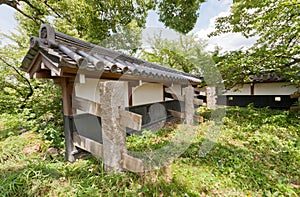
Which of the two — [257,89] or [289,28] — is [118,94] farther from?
[257,89]

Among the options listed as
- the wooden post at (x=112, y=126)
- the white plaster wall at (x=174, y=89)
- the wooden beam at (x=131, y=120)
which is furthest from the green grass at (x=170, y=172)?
the white plaster wall at (x=174, y=89)

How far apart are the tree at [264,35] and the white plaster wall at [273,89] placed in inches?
157

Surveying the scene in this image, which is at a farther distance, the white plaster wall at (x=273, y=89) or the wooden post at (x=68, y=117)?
the white plaster wall at (x=273, y=89)

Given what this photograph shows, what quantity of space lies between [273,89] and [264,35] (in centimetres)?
630

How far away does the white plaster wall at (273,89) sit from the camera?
9867mm

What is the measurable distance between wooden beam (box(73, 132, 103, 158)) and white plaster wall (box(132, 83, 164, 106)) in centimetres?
244

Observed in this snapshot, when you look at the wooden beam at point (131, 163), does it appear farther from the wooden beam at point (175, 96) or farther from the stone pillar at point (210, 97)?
the stone pillar at point (210, 97)

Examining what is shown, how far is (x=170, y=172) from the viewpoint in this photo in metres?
3.10

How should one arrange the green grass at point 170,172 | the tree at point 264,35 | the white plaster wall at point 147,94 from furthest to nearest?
the white plaster wall at point 147,94, the tree at point 264,35, the green grass at point 170,172

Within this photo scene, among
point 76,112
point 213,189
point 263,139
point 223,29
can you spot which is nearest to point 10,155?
point 76,112

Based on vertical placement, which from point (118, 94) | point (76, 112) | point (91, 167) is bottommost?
point (91, 167)

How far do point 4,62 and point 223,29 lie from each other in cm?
973

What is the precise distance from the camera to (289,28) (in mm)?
5035

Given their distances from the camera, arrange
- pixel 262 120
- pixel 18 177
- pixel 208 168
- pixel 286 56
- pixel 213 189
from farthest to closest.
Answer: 1. pixel 262 120
2. pixel 286 56
3. pixel 208 168
4. pixel 213 189
5. pixel 18 177
